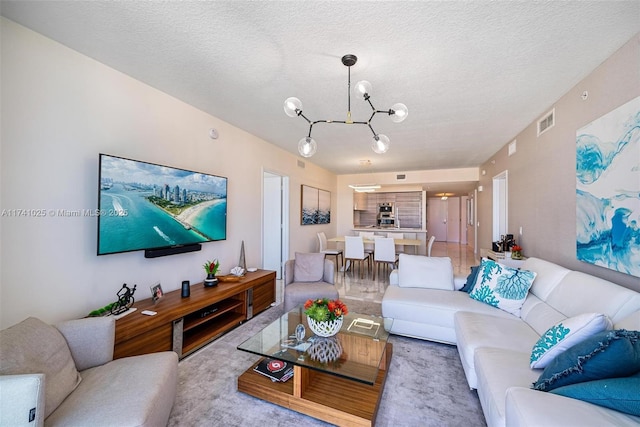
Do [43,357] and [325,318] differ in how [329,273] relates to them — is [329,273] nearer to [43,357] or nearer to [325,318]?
[325,318]

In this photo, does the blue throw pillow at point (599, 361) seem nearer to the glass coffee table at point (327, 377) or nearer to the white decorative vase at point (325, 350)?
the glass coffee table at point (327, 377)

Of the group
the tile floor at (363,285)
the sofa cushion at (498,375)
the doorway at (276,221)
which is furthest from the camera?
the doorway at (276,221)

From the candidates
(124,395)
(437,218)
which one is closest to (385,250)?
(124,395)

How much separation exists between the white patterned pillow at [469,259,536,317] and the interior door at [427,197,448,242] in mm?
9683

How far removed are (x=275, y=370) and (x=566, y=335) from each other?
1.87 meters

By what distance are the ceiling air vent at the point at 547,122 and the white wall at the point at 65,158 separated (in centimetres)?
427

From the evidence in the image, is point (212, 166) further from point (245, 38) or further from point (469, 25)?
point (469, 25)

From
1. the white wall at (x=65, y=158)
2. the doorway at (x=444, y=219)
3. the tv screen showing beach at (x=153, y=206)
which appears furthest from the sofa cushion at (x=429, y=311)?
the doorway at (x=444, y=219)

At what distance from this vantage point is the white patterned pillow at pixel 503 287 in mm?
2336

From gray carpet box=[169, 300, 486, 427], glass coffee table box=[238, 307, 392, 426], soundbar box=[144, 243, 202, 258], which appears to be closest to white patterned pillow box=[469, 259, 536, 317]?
gray carpet box=[169, 300, 486, 427]

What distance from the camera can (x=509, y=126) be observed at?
364 cm

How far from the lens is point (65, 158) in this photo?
196 centimetres

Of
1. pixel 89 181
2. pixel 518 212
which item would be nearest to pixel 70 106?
pixel 89 181

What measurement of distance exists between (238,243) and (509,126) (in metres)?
4.35
